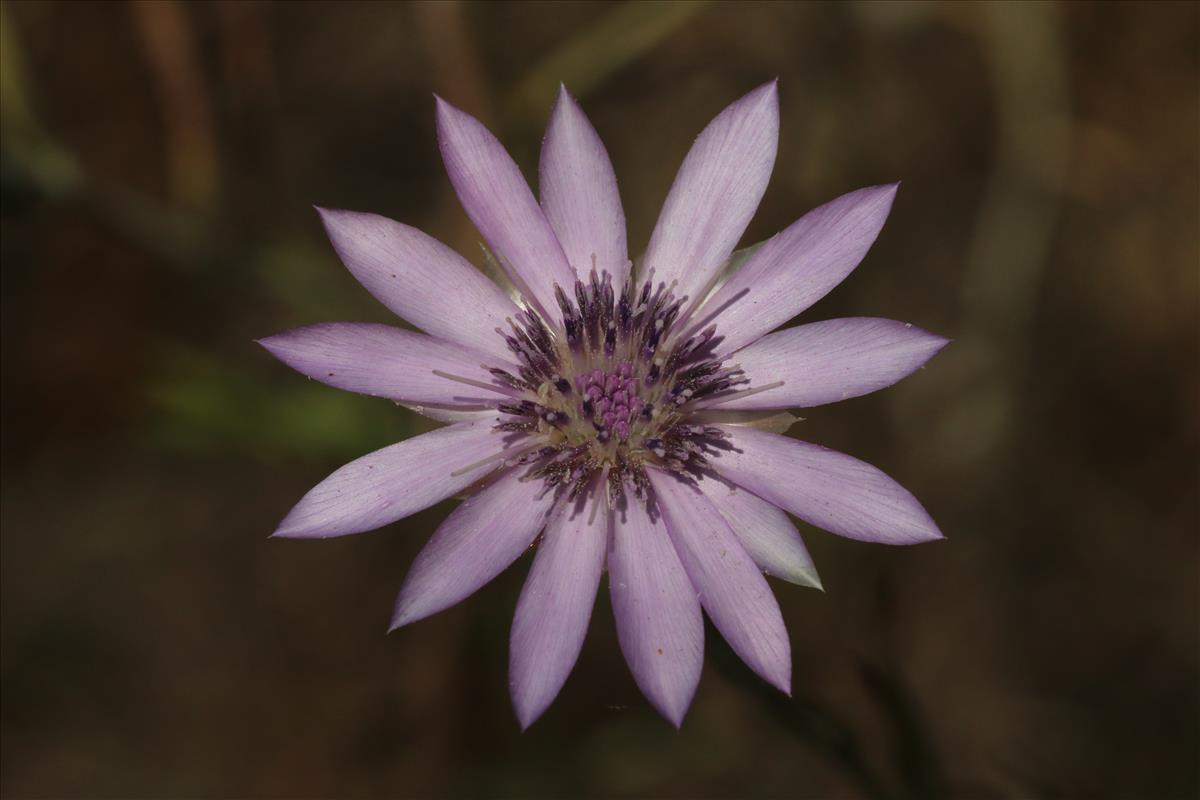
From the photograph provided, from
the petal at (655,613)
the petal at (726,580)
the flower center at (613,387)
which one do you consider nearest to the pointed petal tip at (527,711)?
the petal at (655,613)

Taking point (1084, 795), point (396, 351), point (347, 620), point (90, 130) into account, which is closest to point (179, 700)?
point (347, 620)

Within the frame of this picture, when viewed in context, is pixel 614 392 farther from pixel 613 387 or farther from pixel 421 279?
pixel 421 279

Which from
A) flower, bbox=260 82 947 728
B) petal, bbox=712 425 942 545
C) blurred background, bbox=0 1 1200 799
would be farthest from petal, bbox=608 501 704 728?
blurred background, bbox=0 1 1200 799

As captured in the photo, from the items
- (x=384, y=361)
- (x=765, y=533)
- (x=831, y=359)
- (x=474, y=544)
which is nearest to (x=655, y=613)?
(x=765, y=533)

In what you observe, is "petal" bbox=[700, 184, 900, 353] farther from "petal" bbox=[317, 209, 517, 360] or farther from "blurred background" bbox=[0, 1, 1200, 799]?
"blurred background" bbox=[0, 1, 1200, 799]

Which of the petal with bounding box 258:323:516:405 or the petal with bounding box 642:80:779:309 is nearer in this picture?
the petal with bounding box 258:323:516:405

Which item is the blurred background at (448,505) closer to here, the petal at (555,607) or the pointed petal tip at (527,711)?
the petal at (555,607)
